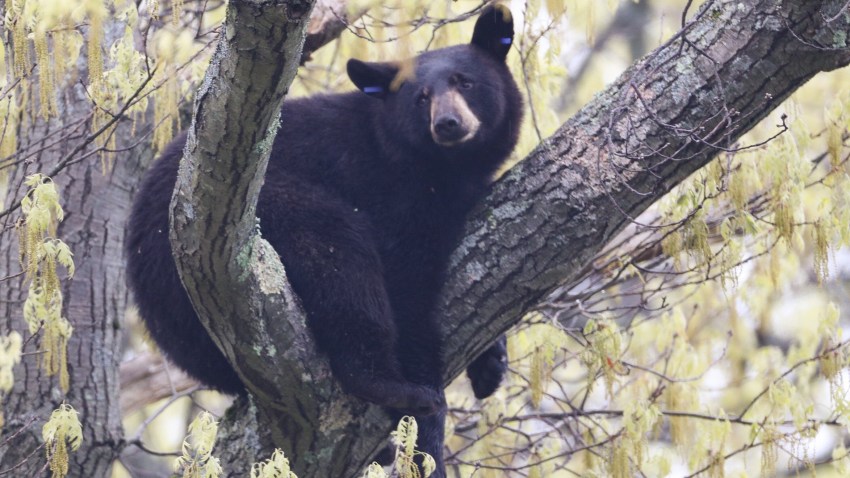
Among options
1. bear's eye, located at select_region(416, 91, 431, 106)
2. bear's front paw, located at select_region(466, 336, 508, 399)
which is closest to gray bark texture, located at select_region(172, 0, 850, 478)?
bear's front paw, located at select_region(466, 336, 508, 399)

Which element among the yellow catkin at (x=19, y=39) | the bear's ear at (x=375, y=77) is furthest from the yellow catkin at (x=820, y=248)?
the yellow catkin at (x=19, y=39)

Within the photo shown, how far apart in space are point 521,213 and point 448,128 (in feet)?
2.77

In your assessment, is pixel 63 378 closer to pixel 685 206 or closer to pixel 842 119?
pixel 685 206

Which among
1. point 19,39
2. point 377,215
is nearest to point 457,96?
point 377,215

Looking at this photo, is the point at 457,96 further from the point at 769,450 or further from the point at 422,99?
the point at 769,450

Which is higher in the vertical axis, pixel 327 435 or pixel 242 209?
pixel 242 209

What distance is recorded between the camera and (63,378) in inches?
149

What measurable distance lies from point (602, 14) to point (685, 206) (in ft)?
5.34

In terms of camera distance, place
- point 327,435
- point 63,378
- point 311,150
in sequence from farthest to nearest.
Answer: point 311,150, point 327,435, point 63,378

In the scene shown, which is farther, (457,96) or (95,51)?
(457,96)

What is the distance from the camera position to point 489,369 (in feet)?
16.1

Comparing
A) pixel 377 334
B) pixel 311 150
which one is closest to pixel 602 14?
pixel 311 150

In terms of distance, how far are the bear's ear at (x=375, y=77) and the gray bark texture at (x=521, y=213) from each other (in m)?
1.27

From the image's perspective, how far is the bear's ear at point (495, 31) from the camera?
17.3 feet
